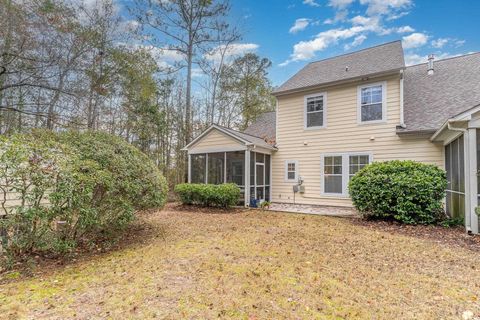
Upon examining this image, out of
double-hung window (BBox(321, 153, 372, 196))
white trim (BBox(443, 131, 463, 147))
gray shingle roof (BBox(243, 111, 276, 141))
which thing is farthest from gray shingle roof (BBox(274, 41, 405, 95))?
double-hung window (BBox(321, 153, 372, 196))

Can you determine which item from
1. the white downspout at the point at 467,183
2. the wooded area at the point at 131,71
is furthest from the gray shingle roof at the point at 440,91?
the wooded area at the point at 131,71

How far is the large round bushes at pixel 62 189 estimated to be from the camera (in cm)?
378

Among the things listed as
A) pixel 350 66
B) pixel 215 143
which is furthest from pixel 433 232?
pixel 215 143

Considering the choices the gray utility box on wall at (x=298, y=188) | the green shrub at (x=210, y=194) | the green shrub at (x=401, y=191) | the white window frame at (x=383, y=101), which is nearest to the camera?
the green shrub at (x=401, y=191)

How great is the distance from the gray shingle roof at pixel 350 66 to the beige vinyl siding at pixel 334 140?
0.39 m

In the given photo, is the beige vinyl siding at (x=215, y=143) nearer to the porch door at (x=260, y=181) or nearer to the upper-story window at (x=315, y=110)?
the porch door at (x=260, y=181)

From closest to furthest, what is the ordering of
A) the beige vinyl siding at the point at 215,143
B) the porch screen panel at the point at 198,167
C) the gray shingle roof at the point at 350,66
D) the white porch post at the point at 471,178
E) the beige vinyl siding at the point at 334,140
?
the white porch post at the point at 471,178 < the beige vinyl siding at the point at 334,140 < the gray shingle roof at the point at 350,66 < the beige vinyl siding at the point at 215,143 < the porch screen panel at the point at 198,167

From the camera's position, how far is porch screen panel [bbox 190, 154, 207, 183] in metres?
11.5

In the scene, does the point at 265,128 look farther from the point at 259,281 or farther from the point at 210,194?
the point at 259,281

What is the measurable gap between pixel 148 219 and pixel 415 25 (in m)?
14.1

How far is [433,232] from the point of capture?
20.6ft

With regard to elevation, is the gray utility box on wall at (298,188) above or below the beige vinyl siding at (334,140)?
below

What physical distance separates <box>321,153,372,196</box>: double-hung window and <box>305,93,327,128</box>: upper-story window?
150 cm

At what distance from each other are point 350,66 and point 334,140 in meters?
3.39
